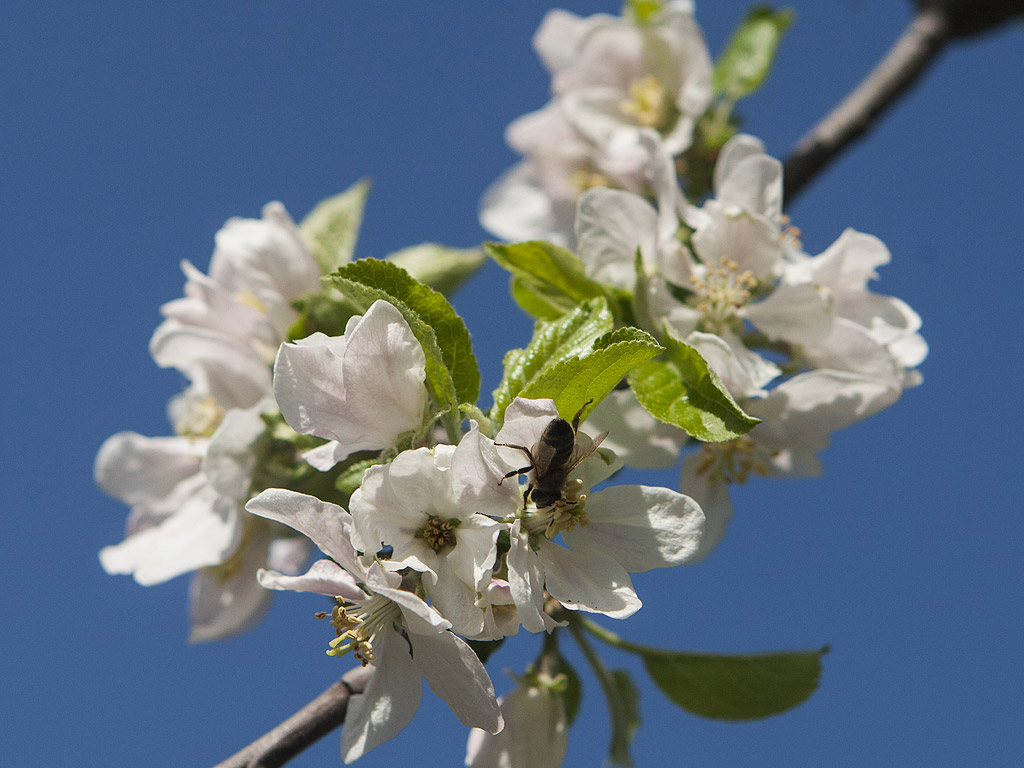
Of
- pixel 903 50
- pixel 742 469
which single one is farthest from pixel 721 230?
pixel 903 50

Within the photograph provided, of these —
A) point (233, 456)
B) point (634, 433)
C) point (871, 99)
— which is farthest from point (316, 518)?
point (871, 99)

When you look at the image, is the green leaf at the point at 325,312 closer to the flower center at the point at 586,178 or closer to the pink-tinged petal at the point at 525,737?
the pink-tinged petal at the point at 525,737

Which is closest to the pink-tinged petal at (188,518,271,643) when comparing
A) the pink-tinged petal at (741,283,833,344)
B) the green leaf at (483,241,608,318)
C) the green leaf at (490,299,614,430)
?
the green leaf at (483,241,608,318)

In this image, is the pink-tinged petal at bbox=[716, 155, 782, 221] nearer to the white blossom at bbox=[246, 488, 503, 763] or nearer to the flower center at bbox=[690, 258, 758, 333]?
the flower center at bbox=[690, 258, 758, 333]

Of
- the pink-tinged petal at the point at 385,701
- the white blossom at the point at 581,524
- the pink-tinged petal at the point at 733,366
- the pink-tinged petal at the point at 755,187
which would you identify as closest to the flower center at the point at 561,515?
the white blossom at the point at 581,524

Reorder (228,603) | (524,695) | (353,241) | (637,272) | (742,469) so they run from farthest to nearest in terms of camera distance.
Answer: (353,241), (228,603), (742,469), (524,695), (637,272)

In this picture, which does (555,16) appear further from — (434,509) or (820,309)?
(434,509)
